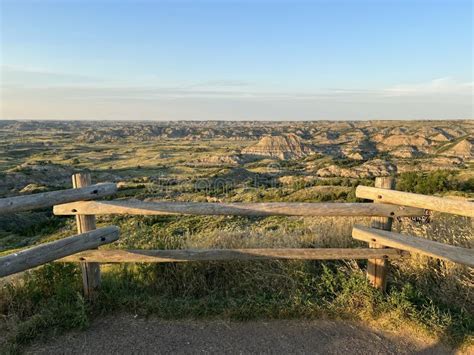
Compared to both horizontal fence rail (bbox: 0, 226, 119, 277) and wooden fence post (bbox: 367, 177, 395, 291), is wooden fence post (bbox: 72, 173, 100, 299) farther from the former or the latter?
wooden fence post (bbox: 367, 177, 395, 291)

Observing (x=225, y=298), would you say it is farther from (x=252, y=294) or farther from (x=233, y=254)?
(x=233, y=254)

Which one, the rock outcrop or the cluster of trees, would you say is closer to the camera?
the cluster of trees

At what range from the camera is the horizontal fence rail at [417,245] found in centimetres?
409

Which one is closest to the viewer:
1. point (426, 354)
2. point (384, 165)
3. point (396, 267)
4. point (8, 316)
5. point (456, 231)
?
point (426, 354)

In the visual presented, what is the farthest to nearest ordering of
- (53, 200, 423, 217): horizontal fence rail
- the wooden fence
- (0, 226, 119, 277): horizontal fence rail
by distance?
(53, 200, 423, 217): horizontal fence rail → the wooden fence → (0, 226, 119, 277): horizontal fence rail

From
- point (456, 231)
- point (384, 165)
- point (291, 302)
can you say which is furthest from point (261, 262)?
point (384, 165)

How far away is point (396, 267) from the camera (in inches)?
211

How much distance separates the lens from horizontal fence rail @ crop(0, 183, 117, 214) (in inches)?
157

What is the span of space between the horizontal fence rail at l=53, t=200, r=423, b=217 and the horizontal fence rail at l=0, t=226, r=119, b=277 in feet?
1.02

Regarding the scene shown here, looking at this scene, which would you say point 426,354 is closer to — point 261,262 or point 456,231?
point 261,262

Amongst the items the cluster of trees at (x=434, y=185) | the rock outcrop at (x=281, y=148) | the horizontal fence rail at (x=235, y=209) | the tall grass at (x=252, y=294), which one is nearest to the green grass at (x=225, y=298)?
the tall grass at (x=252, y=294)

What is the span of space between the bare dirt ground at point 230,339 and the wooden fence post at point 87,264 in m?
0.44

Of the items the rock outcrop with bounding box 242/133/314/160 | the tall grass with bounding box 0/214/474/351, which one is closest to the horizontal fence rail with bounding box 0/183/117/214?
the tall grass with bounding box 0/214/474/351

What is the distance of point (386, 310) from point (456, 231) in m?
2.16
